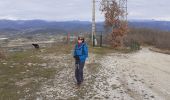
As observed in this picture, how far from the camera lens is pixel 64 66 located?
2206 cm

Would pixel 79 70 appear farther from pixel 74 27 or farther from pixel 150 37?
pixel 74 27

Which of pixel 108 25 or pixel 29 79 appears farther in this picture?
pixel 108 25

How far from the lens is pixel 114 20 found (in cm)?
3978

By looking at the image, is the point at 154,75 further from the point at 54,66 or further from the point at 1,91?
the point at 1,91

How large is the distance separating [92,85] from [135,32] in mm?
43032

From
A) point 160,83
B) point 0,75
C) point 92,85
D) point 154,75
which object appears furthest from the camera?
point 154,75

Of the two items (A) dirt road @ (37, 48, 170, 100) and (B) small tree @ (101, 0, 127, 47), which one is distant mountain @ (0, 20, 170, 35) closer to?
(B) small tree @ (101, 0, 127, 47)

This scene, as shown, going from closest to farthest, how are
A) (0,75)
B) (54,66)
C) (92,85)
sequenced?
(92,85)
(0,75)
(54,66)

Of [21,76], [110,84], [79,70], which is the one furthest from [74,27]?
[79,70]

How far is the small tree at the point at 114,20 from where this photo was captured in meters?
39.5

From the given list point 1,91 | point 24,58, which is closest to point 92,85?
point 1,91

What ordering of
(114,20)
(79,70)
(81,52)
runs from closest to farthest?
1. (81,52)
2. (79,70)
3. (114,20)

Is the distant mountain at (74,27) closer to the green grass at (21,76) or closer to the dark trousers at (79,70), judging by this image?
the green grass at (21,76)

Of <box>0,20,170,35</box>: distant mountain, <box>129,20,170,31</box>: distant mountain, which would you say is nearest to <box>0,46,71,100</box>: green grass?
<box>0,20,170,35</box>: distant mountain
